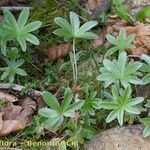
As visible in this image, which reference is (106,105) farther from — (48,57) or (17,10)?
(17,10)

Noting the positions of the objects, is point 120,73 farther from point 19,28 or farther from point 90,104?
point 19,28

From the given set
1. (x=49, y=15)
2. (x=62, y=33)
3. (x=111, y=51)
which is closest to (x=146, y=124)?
(x=111, y=51)

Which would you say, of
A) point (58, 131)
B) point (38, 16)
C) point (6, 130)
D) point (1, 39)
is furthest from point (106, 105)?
point (38, 16)

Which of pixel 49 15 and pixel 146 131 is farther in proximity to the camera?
pixel 49 15

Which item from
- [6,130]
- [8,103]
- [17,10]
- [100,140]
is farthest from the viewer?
[17,10]

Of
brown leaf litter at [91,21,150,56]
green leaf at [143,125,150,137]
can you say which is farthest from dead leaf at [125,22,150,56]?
green leaf at [143,125,150,137]

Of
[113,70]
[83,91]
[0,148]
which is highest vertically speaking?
[113,70]
